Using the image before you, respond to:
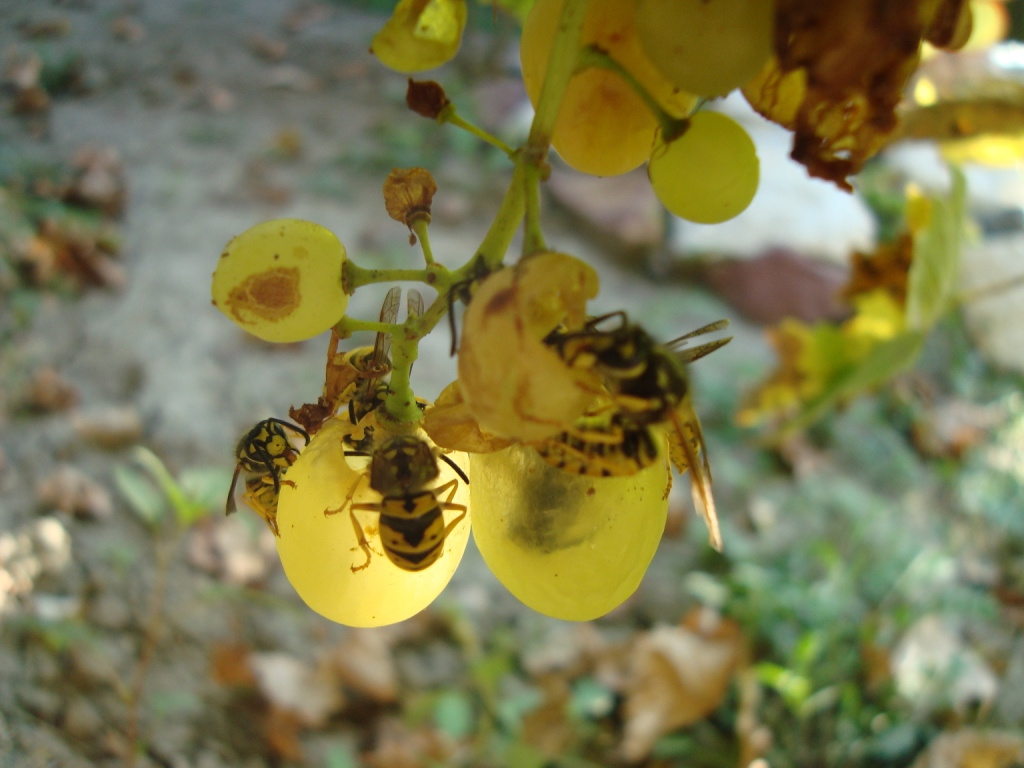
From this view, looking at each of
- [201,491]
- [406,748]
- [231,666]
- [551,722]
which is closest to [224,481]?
[201,491]

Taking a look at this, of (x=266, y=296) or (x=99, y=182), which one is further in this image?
(x=99, y=182)

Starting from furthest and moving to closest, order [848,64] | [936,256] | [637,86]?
[936,256]
[637,86]
[848,64]

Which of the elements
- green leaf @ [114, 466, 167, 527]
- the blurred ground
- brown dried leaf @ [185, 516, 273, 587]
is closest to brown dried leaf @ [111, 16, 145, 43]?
the blurred ground

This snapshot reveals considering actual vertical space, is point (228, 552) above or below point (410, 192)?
below

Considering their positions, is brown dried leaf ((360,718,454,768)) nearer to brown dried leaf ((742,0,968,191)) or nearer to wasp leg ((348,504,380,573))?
wasp leg ((348,504,380,573))

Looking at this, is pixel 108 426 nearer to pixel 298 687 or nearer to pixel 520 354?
pixel 298 687

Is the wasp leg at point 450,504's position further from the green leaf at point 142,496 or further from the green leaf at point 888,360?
the green leaf at point 142,496

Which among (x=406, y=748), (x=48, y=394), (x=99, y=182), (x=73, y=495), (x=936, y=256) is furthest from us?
(x=99, y=182)

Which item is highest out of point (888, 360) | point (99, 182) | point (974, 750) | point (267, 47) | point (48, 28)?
point (267, 47)
